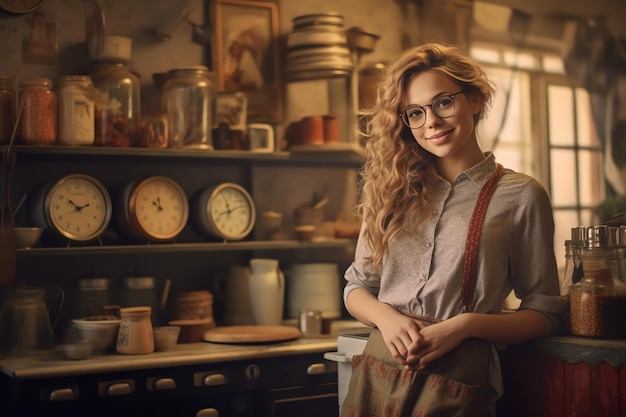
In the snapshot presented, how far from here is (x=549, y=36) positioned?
501 centimetres

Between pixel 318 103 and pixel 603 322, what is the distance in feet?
7.60

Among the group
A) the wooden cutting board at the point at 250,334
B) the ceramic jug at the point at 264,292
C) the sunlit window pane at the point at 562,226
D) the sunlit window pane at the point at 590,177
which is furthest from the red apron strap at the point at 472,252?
the sunlit window pane at the point at 590,177

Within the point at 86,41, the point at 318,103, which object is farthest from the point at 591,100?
the point at 86,41

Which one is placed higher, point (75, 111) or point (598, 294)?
point (75, 111)

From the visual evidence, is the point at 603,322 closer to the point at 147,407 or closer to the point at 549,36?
the point at 147,407

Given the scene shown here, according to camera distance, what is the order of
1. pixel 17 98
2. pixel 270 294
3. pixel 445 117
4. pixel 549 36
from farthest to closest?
pixel 549 36 → pixel 270 294 → pixel 17 98 → pixel 445 117

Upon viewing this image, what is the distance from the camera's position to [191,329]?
3.33 metres

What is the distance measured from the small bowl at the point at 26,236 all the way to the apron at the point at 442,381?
1.57 meters

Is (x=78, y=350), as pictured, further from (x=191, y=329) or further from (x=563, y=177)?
(x=563, y=177)

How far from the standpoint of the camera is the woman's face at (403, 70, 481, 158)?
84.4 inches

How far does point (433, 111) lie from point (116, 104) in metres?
1.67

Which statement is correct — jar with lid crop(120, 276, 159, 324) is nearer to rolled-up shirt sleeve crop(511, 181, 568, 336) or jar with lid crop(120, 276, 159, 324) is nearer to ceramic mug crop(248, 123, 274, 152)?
ceramic mug crop(248, 123, 274, 152)

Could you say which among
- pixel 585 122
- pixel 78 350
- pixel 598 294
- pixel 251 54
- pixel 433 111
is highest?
pixel 251 54

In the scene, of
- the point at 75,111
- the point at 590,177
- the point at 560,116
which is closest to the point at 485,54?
the point at 560,116
